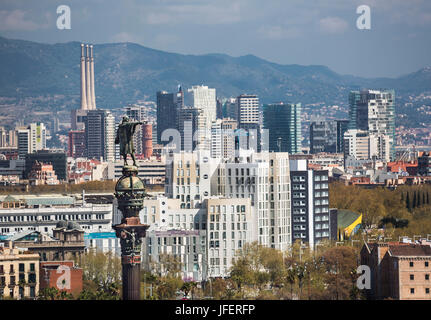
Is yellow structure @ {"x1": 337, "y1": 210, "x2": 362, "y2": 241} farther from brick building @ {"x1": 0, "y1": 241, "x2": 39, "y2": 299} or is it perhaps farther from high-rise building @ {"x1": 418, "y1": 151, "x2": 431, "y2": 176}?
high-rise building @ {"x1": 418, "y1": 151, "x2": 431, "y2": 176}

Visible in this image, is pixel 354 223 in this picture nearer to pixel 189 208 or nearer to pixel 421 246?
pixel 189 208

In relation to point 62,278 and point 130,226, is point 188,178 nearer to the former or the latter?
point 62,278

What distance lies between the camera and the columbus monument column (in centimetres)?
3291

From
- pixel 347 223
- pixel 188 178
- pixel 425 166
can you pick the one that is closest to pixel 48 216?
pixel 188 178

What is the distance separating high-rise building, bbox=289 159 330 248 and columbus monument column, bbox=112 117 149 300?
166ft

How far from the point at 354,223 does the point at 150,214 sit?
2020 centimetres

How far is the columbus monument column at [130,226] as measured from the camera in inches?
1296

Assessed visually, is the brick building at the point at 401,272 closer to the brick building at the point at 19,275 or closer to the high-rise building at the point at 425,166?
the brick building at the point at 19,275

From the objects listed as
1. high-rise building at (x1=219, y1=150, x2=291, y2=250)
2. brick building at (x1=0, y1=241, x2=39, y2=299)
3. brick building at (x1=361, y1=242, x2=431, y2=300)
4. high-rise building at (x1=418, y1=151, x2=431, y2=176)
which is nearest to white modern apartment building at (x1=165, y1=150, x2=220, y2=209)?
high-rise building at (x1=219, y1=150, x2=291, y2=250)

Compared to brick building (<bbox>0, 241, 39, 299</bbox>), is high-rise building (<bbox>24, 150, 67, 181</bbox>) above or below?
above

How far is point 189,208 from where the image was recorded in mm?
77500

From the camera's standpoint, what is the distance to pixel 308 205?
88.8m

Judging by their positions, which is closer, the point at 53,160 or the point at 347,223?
the point at 347,223

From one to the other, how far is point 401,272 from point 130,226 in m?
18.2
